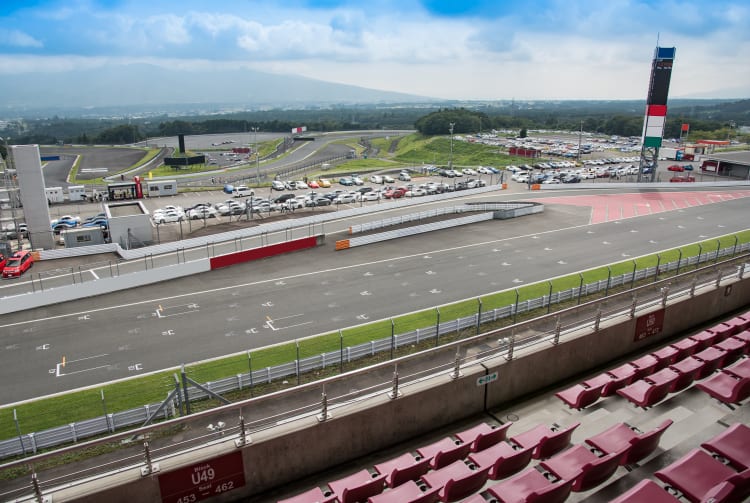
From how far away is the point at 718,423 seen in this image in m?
9.27

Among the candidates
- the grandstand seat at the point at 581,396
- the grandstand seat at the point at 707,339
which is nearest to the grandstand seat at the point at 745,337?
the grandstand seat at the point at 707,339

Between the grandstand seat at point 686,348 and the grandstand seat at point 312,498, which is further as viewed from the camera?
the grandstand seat at point 686,348

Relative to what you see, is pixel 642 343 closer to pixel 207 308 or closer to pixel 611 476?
pixel 611 476

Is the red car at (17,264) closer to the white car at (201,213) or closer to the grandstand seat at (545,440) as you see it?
the white car at (201,213)

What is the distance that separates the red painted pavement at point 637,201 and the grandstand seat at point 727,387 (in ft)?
121

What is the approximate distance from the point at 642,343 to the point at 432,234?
27935 millimetres

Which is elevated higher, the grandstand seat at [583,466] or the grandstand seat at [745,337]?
the grandstand seat at [583,466]

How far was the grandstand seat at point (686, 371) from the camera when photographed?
10289 mm

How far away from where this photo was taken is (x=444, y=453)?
785 centimetres

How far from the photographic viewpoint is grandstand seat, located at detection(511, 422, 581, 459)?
8.18 m

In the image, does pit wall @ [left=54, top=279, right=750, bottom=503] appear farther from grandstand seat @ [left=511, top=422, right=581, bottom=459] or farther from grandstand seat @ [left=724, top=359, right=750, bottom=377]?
grandstand seat @ [left=724, top=359, right=750, bottom=377]

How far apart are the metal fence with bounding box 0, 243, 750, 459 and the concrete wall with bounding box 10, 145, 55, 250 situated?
27.7 metres

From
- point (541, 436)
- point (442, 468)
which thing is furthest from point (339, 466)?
point (541, 436)

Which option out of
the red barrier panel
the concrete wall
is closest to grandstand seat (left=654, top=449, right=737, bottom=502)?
the red barrier panel
